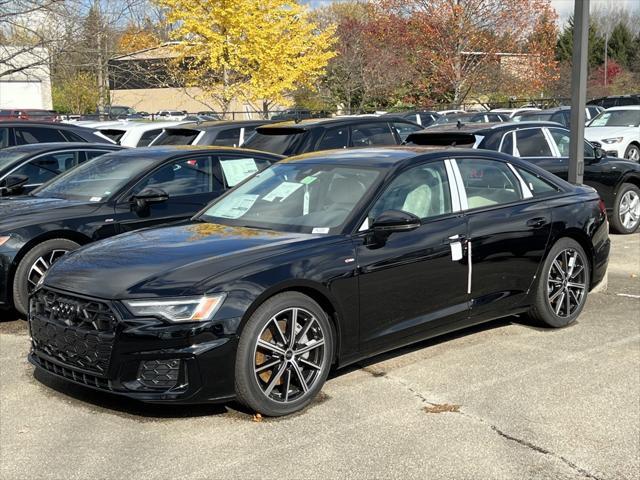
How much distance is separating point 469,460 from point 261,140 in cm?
746

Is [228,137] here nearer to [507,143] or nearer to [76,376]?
[507,143]

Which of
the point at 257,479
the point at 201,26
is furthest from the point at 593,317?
the point at 201,26

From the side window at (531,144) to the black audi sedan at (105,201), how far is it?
3.68m

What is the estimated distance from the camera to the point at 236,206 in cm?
600

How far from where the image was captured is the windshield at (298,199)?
5.41 meters

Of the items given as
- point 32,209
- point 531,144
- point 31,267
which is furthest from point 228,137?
point 31,267

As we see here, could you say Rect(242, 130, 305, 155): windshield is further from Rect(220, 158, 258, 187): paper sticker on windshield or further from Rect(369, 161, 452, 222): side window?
Rect(369, 161, 452, 222): side window

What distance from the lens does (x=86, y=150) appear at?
9.61 meters

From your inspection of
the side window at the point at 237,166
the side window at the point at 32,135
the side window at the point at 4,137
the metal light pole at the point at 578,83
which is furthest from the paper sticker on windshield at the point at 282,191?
the side window at the point at 4,137

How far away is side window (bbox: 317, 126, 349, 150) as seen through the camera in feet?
34.9

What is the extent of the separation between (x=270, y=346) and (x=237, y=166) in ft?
14.1

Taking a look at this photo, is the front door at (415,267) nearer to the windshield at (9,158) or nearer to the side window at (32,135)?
the windshield at (9,158)

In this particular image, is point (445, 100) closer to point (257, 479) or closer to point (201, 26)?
point (201, 26)

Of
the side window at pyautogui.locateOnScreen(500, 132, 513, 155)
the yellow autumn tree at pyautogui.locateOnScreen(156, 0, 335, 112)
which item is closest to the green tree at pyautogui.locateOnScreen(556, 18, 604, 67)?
the yellow autumn tree at pyautogui.locateOnScreen(156, 0, 335, 112)
